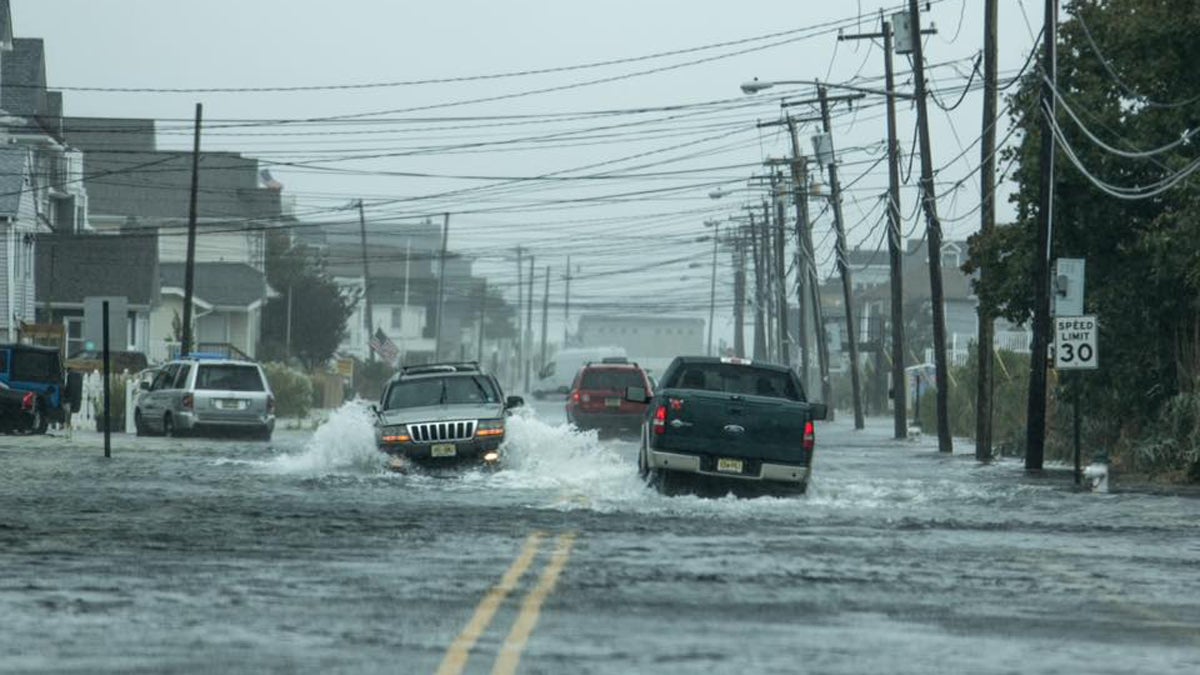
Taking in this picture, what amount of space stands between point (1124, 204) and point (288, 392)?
135ft

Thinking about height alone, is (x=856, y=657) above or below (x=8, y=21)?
below

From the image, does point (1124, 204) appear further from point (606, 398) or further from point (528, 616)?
point (528, 616)

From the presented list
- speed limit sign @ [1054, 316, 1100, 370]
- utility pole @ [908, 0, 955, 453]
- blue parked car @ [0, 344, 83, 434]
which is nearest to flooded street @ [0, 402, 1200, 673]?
speed limit sign @ [1054, 316, 1100, 370]

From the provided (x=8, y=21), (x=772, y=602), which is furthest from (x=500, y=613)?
(x=8, y=21)

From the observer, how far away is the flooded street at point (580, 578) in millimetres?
12336

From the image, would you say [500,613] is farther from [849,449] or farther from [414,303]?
[414,303]

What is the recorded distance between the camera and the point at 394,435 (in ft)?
108

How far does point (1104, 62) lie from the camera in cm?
3872

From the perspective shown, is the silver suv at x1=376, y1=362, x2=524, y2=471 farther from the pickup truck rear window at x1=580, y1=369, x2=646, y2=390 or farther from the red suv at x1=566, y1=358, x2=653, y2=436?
the pickup truck rear window at x1=580, y1=369, x2=646, y2=390

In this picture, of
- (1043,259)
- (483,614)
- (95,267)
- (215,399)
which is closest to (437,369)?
(1043,259)

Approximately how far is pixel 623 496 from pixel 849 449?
953 inches

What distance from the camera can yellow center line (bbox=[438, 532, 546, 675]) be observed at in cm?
1176

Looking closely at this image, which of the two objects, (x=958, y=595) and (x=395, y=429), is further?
(x=395, y=429)

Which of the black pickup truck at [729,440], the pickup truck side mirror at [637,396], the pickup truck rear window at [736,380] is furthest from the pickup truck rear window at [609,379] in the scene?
the black pickup truck at [729,440]
